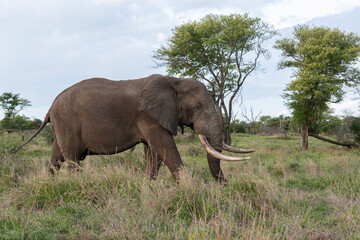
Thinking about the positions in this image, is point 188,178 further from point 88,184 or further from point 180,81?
point 180,81

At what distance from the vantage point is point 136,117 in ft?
20.1

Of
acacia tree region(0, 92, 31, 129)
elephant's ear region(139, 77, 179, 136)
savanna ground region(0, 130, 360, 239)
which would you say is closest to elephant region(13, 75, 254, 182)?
elephant's ear region(139, 77, 179, 136)

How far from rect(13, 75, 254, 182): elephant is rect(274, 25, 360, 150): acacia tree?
1627 cm

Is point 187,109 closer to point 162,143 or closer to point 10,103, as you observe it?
point 162,143

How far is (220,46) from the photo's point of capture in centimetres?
2238

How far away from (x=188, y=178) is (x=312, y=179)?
4.65 metres

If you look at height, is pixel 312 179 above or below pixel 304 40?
below

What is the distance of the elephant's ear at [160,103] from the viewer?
579cm

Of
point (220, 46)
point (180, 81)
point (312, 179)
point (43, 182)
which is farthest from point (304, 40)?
point (43, 182)

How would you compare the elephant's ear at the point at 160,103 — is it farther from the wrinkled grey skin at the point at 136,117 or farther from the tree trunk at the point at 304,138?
the tree trunk at the point at 304,138

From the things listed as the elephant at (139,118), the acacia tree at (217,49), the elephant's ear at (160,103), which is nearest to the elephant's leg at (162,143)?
the elephant at (139,118)

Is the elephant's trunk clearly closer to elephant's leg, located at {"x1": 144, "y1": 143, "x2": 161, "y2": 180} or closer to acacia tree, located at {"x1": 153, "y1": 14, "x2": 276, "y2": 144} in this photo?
elephant's leg, located at {"x1": 144, "y1": 143, "x2": 161, "y2": 180}

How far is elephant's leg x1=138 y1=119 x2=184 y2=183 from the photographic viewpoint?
5.70 metres

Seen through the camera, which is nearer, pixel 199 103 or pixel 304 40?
pixel 199 103
